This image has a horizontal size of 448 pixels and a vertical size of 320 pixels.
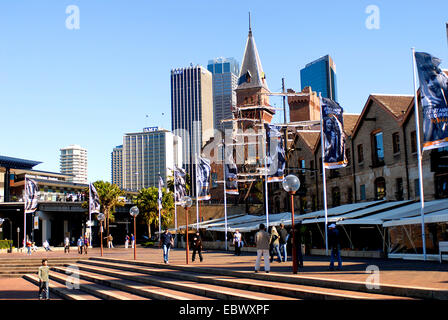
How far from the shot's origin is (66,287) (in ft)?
72.0

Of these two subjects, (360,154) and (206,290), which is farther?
(360,154)

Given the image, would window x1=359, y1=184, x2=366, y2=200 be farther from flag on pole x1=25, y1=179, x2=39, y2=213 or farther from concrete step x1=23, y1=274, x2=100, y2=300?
flag on pole x1=25, y1=179, x2=39, y2=213

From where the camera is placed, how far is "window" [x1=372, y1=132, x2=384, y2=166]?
35.6 meters

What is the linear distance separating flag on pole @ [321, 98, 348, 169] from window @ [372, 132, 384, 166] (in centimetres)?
949

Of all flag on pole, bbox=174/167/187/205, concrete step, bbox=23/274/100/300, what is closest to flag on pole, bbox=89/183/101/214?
flag on pole, bbox=174/167/187/205

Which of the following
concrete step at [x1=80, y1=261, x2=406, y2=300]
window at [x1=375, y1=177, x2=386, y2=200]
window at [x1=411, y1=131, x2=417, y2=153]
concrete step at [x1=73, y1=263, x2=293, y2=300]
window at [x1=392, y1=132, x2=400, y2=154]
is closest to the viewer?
concrete step at [x1=80, y1=261, x2=406, y2=300]

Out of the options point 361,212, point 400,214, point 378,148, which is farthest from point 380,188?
point 400,214

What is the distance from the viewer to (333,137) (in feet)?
89.4

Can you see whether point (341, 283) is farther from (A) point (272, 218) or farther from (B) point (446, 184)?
(A) point (272, 218)

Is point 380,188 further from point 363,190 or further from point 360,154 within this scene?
point 360,154

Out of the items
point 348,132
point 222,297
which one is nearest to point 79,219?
point 348,132

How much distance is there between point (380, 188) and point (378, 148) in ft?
9.59

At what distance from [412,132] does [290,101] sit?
226 feet

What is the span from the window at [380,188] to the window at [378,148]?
4.05ft
